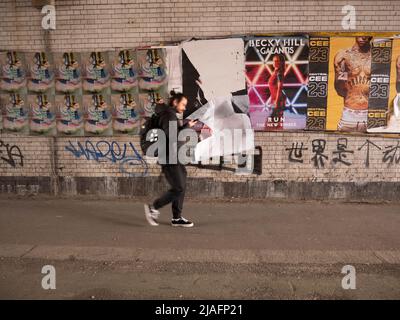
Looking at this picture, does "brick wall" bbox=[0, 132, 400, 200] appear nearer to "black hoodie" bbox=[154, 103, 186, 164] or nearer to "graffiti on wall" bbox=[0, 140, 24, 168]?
"graffiti on wall" bbox=[0, 140, 24, 168]

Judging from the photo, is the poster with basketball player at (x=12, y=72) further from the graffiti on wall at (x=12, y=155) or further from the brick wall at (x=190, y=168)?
the graffiti on wall at (x=12, y=155)

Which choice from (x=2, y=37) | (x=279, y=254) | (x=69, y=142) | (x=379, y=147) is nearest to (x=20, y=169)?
(x=69, y=142)

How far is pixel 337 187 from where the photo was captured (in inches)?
264

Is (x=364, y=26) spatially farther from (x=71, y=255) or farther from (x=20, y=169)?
(x=20, y=169)

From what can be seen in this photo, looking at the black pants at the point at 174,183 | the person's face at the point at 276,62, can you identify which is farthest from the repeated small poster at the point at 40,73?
the person's face at the point at 276,62

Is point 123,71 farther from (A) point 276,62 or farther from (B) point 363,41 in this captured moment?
(B) point 363,41

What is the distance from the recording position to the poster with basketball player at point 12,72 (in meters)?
6.86

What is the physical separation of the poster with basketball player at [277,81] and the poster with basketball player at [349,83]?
1.40 feet

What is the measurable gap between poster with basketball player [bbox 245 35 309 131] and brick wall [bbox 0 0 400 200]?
0.18 m

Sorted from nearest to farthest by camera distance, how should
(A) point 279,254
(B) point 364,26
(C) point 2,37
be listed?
1. (A) point 279,254
2. (B) point 364,26
3. (C) point 2,37

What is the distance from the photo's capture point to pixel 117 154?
273 inches

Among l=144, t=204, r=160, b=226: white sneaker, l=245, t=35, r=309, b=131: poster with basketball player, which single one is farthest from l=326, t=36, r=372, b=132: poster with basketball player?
l=144, t=204, r=160, b=226: white sneaker

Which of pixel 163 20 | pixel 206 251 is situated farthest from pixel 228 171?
pixel 163 20

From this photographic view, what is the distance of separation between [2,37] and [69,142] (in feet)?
6.65
